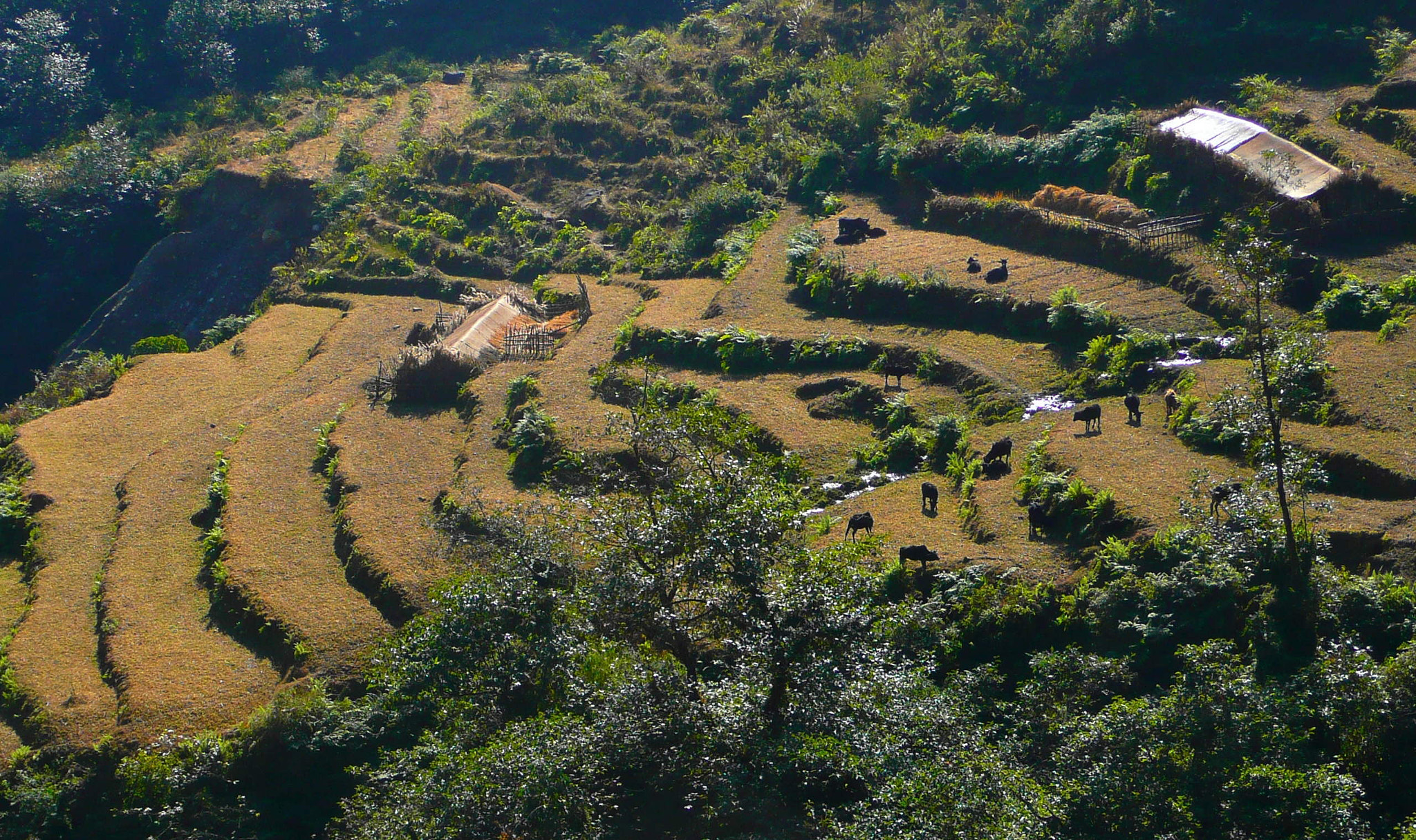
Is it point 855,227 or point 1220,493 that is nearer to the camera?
point 1220,493

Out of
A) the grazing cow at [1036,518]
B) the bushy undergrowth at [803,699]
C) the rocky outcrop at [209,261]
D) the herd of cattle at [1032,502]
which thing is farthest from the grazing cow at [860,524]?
the rocky outcrop at [209,261]

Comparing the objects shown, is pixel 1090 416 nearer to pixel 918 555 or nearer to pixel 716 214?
pixel 918 555

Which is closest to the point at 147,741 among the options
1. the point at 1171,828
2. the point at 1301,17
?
the point at 1171,828

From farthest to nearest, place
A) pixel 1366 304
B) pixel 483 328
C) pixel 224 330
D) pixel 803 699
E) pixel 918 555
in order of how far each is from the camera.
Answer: pixel 224 330 < pixel 483 328 < pixel 1366 304 < pixel 918 555 < pixel 803 699

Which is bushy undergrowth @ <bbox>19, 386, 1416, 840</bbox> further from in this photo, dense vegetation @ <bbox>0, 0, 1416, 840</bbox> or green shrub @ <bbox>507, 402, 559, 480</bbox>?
green shrub @ <bbox>507, 402, 559, 480</bbox>

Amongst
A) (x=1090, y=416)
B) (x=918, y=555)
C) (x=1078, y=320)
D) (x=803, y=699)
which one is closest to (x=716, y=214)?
(x=1078, y=320)

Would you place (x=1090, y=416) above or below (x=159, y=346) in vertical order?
above

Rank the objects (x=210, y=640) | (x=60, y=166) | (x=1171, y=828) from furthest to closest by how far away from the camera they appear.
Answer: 1. (x=60, y=166)
2. (x=210, y=640)
3. (x=1171, y=828)

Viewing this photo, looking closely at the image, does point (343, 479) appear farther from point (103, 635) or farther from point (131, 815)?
point (131, 815)
